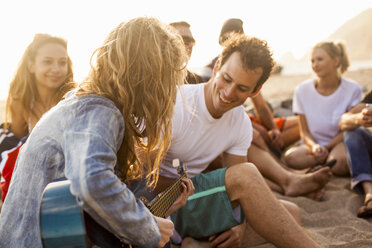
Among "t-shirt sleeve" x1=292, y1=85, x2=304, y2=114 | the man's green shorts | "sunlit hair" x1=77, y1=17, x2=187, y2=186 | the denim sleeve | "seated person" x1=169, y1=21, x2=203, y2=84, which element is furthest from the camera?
"t-shirt sleeve" x1=292, y1=85, x2=304, y2=114

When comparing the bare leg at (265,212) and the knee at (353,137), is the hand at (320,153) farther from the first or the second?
the bare leg at (265,212)

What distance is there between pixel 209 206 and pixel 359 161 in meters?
1.89

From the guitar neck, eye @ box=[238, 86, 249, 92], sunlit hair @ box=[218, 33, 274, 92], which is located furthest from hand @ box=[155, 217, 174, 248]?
sunlit hair @ box=[218, 33, 274, 92]

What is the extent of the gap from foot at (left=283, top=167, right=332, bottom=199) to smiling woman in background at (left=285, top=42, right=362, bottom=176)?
69cm

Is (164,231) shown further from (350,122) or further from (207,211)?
(350,122)

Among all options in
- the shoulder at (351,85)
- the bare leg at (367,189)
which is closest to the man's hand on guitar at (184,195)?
the bare leg at (367,189)

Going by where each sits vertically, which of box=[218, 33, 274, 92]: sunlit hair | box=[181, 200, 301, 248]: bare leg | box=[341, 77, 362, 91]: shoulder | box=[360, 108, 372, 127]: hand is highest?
box=[218, 33, 274, 92]: sunlit hair

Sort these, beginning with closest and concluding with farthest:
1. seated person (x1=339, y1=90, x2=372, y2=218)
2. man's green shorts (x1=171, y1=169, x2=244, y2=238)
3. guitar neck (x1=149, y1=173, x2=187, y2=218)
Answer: guitar neck (x1=149, y1=173, x2=187, y2=218), man's green shorts (x1=171, y1=169, x2=244, y2=238), seated person (x1=339, y1=90, x2=372, y2=218)

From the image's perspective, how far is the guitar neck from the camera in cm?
164

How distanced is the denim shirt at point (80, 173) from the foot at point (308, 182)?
2.25 meters

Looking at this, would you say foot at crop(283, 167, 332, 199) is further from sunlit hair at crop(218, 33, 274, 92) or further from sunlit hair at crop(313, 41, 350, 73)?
sunlit hair at crop(313, 41, 350, 73)

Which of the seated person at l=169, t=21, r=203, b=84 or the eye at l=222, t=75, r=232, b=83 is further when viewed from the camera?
the seated person at l=169, t=21, r=203, b=84

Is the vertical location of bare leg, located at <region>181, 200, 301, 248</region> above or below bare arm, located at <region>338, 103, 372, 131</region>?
below

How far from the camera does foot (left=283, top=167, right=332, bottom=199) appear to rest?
10.4 feet
